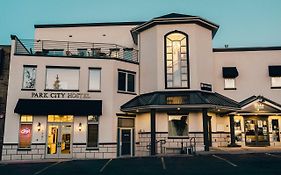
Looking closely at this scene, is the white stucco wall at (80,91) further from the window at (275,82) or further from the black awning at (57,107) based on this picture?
the window at (275,82)

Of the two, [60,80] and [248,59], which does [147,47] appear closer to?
[60,80]

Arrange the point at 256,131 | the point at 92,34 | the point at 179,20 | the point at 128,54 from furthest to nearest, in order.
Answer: the point at 92,34 < the point at 128,54 < the point at 256,131 < the point at 179,20

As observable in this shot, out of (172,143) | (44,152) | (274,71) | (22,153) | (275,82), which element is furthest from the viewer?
(275,82)

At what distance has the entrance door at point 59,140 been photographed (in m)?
20.4

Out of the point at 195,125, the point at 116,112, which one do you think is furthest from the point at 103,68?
the point at 195,125

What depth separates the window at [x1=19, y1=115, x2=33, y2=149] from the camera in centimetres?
2009

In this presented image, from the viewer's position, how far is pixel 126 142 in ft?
73.1

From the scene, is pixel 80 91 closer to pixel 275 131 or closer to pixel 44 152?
pixel 44 152

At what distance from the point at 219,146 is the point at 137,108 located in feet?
24.9

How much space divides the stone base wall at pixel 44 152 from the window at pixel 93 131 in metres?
0.46

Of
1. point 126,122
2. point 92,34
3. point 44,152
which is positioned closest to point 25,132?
point 44,152

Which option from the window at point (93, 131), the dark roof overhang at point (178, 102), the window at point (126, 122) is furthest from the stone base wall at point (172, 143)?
the window at point (93, 131)

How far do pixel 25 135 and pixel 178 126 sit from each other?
11577mm

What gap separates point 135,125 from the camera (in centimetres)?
2300
